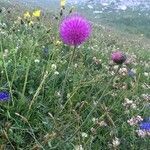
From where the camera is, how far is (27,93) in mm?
5832

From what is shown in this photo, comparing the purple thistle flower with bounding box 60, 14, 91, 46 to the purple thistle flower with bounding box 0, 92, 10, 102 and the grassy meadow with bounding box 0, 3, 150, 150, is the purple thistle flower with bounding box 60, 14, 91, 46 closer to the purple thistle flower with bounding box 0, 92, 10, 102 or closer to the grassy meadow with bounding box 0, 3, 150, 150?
the grassy meadow with bounding box 0, 3, 150, 150

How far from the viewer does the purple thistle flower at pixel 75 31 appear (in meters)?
4.70

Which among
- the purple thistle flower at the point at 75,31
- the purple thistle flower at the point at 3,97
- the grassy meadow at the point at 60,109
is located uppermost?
the purple thistle flower at the point at 75,31

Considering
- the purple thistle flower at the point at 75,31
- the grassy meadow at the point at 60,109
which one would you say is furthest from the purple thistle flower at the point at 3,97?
the purple thistle flower at the point at 75,31

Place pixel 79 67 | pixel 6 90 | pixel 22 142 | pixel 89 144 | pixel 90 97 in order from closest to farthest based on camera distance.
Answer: pixel 22 142 → pixel 89 144 → pixel 6 90 → pixel 90 97 → pixel 79 67

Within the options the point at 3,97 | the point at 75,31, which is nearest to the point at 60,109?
the point at 3,97

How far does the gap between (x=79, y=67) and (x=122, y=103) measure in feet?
3.61

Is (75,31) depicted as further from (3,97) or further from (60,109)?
(60,109)

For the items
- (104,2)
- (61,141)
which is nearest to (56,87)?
(61,141)

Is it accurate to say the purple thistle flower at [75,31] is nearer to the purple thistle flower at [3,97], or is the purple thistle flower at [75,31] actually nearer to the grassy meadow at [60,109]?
the grassy meadow at [60,109]

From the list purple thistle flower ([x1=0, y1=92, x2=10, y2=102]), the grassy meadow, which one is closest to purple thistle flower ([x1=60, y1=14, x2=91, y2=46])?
the grassy meadow

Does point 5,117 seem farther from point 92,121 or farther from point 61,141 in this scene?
point 92,121

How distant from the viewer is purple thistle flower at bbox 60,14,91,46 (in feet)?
15.4

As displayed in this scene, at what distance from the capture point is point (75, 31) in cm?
470
